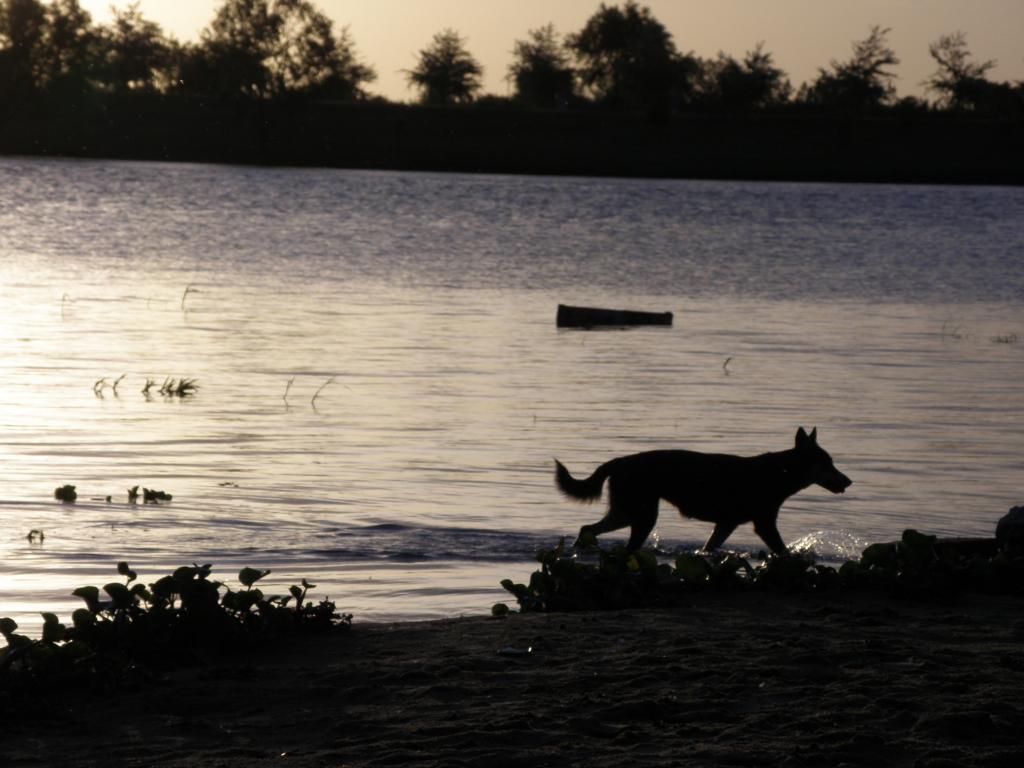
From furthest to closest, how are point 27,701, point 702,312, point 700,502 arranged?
point 702,312 < point 700,502 < point 27,701

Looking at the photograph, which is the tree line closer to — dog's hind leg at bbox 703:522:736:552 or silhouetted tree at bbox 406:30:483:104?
silhouetted tree at bbox 406:30:483:104

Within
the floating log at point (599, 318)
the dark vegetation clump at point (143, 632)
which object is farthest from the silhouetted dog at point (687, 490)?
the floating log at point (599, 318)

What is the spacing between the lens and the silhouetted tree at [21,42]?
110500 mm

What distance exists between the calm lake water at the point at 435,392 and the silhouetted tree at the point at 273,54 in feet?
219

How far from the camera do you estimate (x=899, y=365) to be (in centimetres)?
2214

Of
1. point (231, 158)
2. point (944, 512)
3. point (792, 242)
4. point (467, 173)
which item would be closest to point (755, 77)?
point (467, 173)

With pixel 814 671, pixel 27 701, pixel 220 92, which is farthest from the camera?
pixel 220 92

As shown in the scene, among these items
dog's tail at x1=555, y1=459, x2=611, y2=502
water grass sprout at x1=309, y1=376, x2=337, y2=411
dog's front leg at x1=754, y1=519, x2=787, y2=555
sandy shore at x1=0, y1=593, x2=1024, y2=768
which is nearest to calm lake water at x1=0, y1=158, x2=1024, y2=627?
water grass sprout at x1=309, y1=376, x2=337, y2=411

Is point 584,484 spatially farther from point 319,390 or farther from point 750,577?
point 319,390

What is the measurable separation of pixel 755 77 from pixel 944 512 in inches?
4296

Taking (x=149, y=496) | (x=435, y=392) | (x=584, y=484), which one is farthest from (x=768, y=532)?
(x=435, y=392)

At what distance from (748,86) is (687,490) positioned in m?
112

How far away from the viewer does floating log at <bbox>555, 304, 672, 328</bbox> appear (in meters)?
25.5

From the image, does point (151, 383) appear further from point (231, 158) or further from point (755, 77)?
point (755, 77)
